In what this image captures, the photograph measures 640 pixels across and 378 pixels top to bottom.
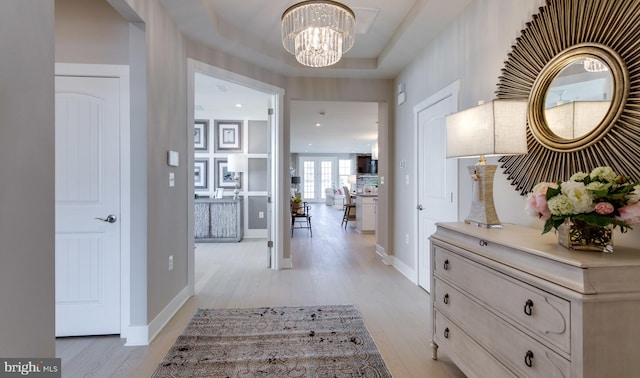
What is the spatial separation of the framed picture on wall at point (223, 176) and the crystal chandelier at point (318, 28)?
4388mm

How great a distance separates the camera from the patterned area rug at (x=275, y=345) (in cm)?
195

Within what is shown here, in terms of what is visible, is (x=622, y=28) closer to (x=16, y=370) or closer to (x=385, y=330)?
(x=385, y=330)

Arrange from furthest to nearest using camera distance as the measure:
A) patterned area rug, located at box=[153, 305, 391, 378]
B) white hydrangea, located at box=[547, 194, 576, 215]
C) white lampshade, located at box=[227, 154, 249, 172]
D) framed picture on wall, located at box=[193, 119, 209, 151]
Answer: framed picture on wall, located at box=[193, 119, 209, 151]
white lampshade, located at box=[227, 154, 249, 172]
patterned area rug, located at box=[153, 305, 391, 378]
white hydrangea, located at box=[547, 194, 576, 215]

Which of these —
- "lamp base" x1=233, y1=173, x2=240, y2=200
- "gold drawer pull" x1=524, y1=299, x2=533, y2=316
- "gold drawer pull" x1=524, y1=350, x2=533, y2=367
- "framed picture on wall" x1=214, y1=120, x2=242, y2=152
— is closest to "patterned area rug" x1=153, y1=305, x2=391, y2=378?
"gold drawer pull" x1=524, y1=350, x2=533, y2=367

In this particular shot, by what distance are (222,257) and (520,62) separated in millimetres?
4330

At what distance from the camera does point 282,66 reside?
3.91 meters

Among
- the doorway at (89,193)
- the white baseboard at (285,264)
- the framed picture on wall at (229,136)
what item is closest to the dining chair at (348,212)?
the framed picture on wall at (229,136)

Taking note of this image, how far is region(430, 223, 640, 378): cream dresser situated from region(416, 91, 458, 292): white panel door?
3.66 feet

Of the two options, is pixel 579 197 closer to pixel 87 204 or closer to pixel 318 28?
pixel 318 28

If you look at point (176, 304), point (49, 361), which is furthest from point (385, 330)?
point (49, 361)

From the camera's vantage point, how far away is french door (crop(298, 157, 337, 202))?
16125 millimetres

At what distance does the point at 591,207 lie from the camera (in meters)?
1.15

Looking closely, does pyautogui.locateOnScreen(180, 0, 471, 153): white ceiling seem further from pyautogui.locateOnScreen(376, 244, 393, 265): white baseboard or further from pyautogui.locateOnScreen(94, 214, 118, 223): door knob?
pyautogui.locateOnScreen(376, 244, 393, 265): white baseboard

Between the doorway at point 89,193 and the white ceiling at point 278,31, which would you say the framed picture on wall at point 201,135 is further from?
the doorway at point 89,193
